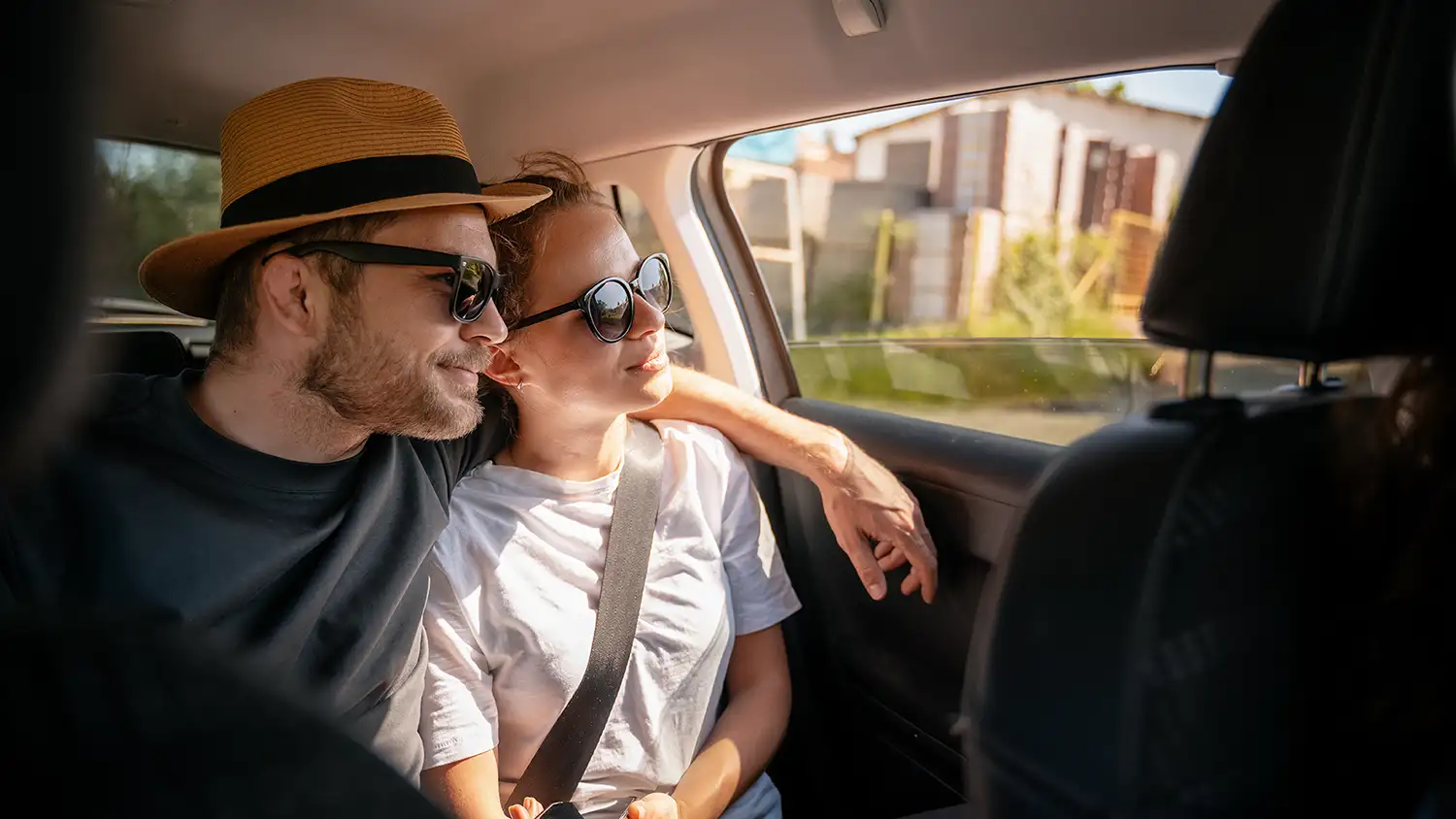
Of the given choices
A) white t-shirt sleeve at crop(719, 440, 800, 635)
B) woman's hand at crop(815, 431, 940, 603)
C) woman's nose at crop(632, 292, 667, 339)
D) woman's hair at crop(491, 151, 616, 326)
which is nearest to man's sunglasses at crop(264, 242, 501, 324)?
woman's hair at crop(491, 151, 616, 326)

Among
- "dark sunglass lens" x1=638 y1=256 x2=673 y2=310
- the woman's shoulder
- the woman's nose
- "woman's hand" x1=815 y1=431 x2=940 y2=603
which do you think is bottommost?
"woman's hand" x1=815 y1=431 x2=940 y2=603

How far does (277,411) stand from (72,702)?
1.02m

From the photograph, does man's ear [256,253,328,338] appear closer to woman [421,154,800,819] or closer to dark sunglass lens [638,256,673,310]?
woman [421,154,800,819]

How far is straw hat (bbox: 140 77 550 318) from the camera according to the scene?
63.2 inches

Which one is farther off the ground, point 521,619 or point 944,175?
point 944,175

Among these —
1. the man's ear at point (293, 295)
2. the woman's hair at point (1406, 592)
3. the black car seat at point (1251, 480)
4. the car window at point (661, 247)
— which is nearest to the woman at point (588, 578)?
the man's ear at point (293, 295)

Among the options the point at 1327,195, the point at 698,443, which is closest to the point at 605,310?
the point at 698,443

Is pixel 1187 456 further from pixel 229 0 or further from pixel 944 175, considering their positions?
pixel 944 175

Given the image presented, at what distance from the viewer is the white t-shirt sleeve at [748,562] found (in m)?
2.12

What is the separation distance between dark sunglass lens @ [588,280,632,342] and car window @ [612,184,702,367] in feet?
2.20

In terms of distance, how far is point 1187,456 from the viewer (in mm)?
969

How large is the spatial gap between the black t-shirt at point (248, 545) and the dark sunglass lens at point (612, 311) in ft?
1.39

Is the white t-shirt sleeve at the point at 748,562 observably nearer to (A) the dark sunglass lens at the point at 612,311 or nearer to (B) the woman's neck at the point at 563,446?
(B) the woman's neck at the point at 563,446

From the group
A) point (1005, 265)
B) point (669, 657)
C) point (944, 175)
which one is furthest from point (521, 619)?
point (944, 175)
